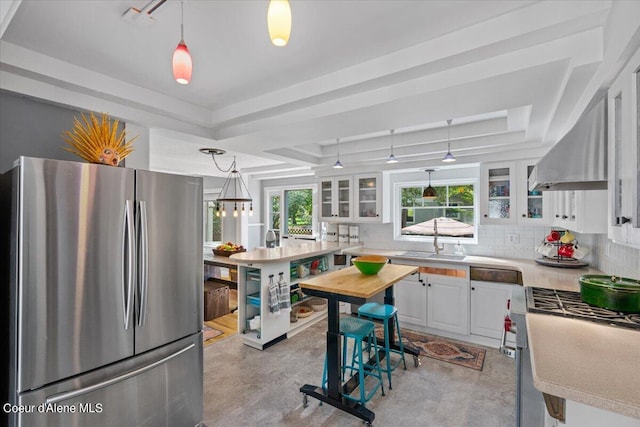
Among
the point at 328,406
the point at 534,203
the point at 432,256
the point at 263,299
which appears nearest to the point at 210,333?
the point at 263,299

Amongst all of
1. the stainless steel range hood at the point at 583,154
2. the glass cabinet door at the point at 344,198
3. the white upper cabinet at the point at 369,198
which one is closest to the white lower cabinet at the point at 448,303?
the white upper cabinet at the point at 369,198

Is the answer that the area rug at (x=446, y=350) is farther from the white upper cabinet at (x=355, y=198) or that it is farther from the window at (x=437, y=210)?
the white upper cabinet at (x=355, y=198)

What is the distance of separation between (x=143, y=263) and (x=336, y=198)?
362cm

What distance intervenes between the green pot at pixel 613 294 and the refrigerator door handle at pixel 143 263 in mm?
2635

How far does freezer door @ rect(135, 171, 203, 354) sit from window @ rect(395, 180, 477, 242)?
353 cm

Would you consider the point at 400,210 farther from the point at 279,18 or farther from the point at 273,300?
the point at 279,18

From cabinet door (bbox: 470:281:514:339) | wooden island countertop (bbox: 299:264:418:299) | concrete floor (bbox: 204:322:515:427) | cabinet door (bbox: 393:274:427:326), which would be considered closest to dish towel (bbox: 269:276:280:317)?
concrete floor (bbox: 204:322:515:427)

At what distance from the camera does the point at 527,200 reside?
3.56m

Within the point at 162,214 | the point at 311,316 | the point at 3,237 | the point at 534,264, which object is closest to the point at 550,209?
the point at 534,264

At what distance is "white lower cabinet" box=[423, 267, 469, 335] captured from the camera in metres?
3.64

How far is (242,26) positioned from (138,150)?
165 cm

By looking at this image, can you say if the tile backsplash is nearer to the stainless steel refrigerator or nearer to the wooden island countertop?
the wooden island countertop

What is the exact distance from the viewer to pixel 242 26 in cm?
168

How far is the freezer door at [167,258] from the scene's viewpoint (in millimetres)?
1868
